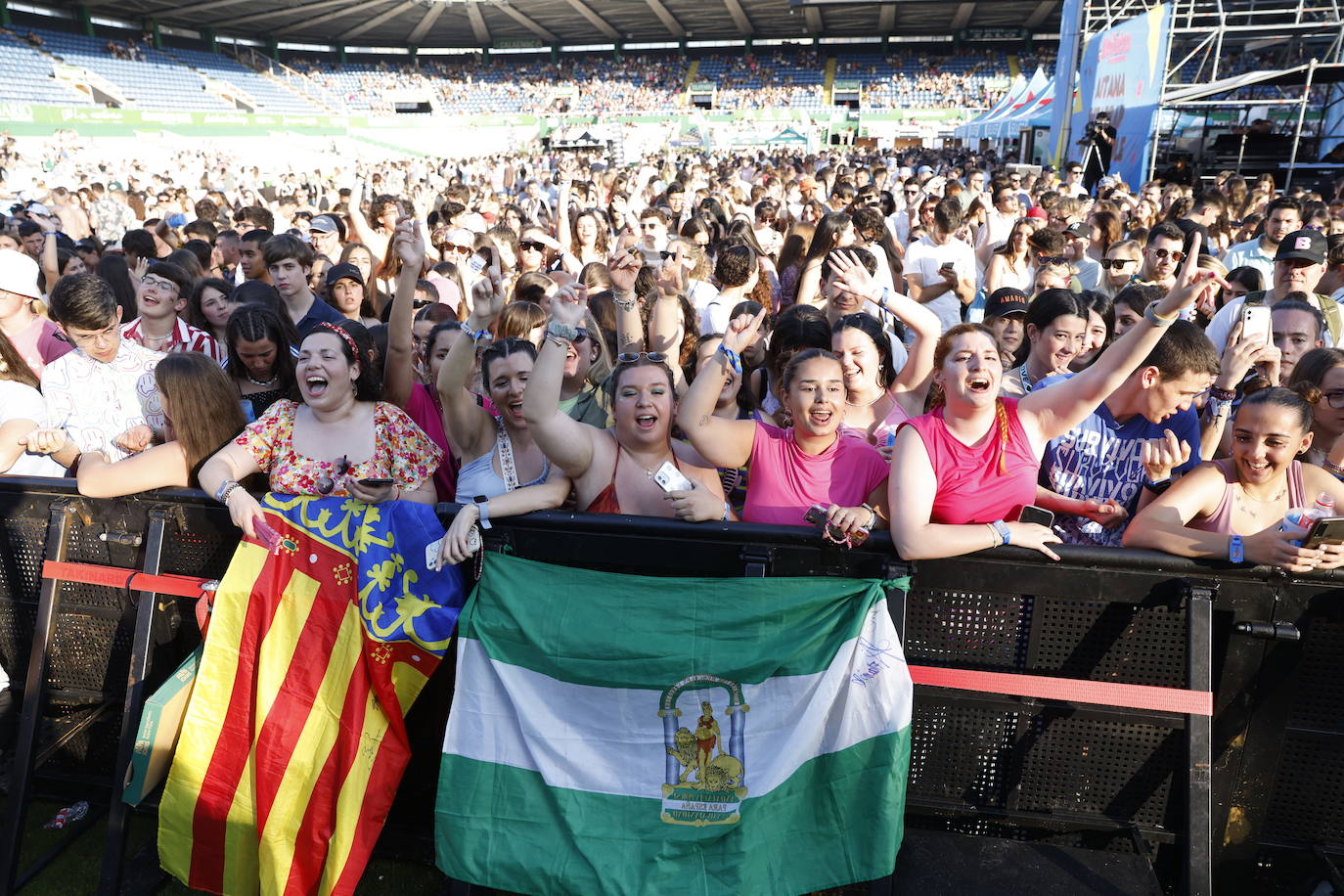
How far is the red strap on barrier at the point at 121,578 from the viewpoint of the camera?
2943mm

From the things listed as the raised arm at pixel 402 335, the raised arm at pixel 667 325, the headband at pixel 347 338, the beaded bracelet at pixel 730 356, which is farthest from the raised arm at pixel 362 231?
the beaded bracelet at pixel 730 356

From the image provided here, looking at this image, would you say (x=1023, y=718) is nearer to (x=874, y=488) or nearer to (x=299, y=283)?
(x=874, y=488)

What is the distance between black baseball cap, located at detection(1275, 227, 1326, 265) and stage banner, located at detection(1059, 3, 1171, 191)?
10.5 m

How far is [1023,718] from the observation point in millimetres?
2578

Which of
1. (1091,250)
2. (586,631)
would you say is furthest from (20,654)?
(1091,250)

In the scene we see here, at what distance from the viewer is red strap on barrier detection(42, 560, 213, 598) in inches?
116

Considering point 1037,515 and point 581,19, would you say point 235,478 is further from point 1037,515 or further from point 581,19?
point 581,19

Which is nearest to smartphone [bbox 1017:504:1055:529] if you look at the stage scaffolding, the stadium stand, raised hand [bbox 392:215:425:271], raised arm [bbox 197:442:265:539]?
raised arm [bbox 197:442:265:539]

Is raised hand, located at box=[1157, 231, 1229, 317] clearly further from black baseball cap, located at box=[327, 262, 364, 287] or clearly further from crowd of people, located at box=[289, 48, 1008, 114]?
crowd of people, located at box=[289, 48, 1008, 114]

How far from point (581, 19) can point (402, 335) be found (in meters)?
53.7

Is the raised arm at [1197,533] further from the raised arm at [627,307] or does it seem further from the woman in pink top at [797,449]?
the raised arm at [627,307]

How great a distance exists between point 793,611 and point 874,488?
27.9 inches

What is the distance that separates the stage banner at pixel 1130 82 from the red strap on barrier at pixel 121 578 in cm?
1573

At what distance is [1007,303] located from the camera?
491 cm
